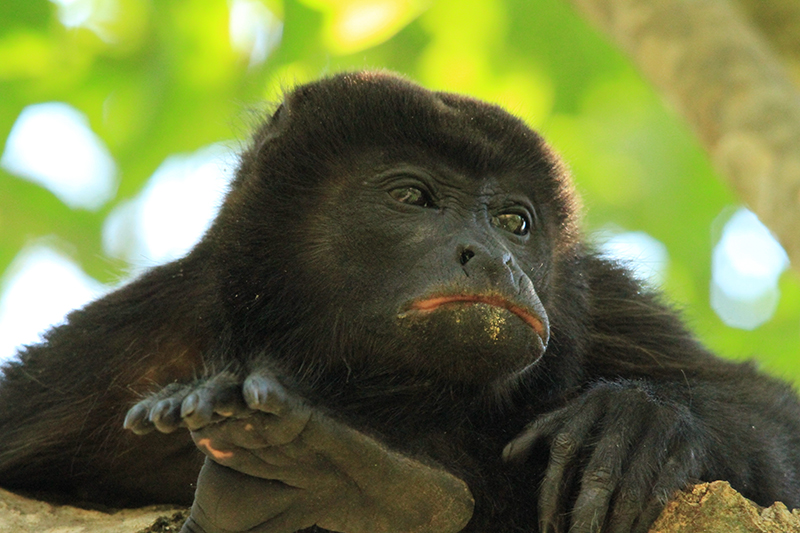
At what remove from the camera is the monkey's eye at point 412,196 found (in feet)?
8.82

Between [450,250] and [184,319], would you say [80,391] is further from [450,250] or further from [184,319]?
[450,250]

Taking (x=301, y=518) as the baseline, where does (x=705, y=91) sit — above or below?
above

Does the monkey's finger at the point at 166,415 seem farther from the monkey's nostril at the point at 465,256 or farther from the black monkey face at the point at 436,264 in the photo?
the monkey's nostril at the point at 465,256

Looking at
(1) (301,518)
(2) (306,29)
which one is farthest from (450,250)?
(2) (306,29)

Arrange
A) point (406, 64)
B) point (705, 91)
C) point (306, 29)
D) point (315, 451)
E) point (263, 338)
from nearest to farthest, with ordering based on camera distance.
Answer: point (315, 451) → point (263, 338) → point (705, 91) → point (306, 29) → point (406, 64)

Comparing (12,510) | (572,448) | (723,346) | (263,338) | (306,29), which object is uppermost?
(306,29)

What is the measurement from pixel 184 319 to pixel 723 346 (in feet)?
12.0

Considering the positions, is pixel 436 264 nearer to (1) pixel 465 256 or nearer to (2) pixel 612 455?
(1) pixel 465 256

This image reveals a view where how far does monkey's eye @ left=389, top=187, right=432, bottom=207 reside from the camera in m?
2.69

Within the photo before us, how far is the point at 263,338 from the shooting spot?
9.16ft

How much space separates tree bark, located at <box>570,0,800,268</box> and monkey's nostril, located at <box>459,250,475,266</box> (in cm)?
86

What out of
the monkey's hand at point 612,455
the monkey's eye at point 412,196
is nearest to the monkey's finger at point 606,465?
the monkey's hand at point 612,455

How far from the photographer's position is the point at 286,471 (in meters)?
1.97

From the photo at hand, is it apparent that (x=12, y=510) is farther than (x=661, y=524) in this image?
Yes
